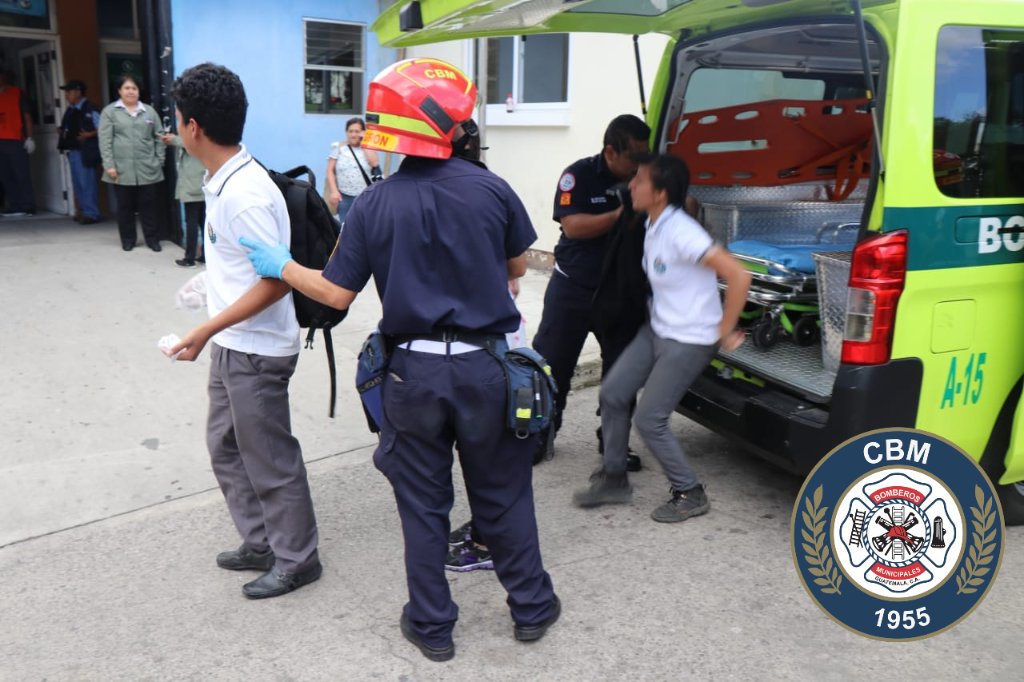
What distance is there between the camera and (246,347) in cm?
312

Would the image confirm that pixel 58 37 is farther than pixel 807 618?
Yes

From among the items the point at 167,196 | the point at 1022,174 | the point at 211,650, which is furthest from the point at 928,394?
the point at 167,196

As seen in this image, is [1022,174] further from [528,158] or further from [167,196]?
[167,196]

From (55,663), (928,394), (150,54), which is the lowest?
(55,663)

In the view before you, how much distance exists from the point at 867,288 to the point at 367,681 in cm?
210

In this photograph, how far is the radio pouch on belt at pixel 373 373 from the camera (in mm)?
2834

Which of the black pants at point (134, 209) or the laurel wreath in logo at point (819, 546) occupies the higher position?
the black pants at point (134, 209)

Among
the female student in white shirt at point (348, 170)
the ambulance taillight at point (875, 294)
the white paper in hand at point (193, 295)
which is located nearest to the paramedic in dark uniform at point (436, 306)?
the white paper in hand at point (193, 295)

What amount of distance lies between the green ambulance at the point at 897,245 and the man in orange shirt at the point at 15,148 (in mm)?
8468

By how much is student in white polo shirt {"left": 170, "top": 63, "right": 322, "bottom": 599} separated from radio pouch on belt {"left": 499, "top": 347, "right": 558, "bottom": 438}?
0.81m

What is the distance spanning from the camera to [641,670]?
9.45ft

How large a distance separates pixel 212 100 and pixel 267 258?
0.56m

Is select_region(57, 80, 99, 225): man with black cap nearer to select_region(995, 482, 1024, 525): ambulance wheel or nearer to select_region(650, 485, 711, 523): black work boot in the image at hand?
select_region(650, 485, 711, 523): black work boot

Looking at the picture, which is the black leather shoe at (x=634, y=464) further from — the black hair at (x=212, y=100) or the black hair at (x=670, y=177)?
the black hair at (x=212, y=100)
